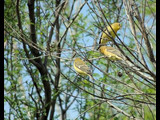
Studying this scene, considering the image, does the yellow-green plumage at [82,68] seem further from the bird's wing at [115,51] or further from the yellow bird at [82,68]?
the bird's wing at [115,51]

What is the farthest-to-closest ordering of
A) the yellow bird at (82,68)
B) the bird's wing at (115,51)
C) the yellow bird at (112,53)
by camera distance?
1. the yellow bird at (82,68)
2. the yellow bird at (112,53)
3. the bird's wing at (115,51)

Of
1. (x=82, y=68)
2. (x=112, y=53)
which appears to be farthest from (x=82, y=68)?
(x=112, y=53)

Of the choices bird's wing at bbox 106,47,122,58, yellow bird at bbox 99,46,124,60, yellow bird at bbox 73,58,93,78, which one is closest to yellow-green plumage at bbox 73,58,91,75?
yellow bird at bbox 73,58,93,78

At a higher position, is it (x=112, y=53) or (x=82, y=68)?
(x=82, y=68)

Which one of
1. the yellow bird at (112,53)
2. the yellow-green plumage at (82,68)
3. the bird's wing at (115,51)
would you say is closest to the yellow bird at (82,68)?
the yellow-green plumage at (82,68)

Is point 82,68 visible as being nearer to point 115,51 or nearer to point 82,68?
point 82,68

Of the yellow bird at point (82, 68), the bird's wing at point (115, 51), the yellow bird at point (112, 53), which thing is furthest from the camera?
the yellow bird at point (82, 68)

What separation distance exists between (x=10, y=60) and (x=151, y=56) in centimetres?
492

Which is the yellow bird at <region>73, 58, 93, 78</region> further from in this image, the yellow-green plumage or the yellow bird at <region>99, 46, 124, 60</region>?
the yellow bird at <region>99, 46, 124, 60</region>

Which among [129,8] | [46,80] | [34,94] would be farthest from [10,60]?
[129,8]

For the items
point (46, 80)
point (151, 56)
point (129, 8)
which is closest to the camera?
point (151, 56)

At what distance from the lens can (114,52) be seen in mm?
4465

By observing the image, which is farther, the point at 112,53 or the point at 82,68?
the point at 82,68
